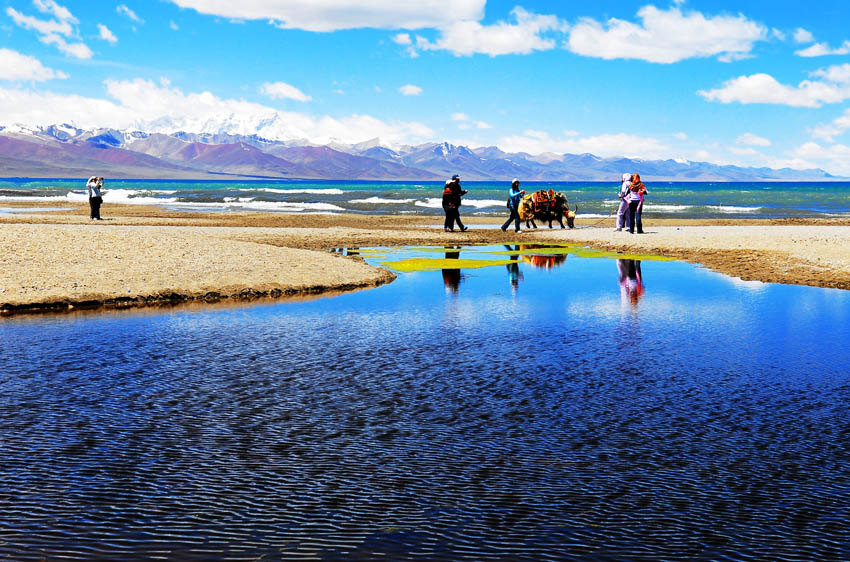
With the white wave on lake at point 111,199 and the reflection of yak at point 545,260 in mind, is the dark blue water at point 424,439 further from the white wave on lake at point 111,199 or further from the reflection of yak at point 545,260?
the white wave on lake at point 111,199

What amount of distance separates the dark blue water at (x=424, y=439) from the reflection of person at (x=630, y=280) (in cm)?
329

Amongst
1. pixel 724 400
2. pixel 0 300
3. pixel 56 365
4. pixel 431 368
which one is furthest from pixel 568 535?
pixel 0 300

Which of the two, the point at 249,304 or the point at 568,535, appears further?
the point at 249,304

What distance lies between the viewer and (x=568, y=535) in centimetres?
576

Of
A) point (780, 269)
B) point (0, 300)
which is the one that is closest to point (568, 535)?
point (0, 300)

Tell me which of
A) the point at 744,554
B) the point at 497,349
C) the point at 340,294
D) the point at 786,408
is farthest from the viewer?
the point at 340,294

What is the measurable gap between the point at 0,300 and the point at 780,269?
18177 millimetres

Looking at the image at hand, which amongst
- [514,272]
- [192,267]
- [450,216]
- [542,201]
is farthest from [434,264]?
[542,201]

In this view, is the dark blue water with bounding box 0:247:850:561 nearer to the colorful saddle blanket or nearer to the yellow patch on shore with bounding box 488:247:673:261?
the yellow patch on shore with bounding box 488:247:673:261

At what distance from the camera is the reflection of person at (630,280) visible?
699 inches

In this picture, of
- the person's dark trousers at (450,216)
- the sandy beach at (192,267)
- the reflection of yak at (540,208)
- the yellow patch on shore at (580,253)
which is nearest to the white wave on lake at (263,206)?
the reflection of yak at (540,208)

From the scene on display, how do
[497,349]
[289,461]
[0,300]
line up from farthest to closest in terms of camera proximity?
[0,300] → [497,349] → [289,461]

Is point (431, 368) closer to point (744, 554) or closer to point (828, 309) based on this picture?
point (744, 554)

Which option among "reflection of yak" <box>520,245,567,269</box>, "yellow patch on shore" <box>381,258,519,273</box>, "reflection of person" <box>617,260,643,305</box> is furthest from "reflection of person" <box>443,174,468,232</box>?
"reflection of person" <box>617,260,643,305</box>
